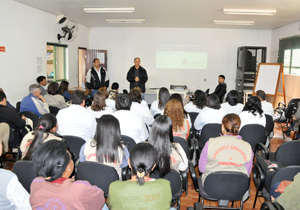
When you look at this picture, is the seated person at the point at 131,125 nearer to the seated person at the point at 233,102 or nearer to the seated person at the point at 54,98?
the seated person at the point at 233,102

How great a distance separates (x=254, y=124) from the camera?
3484mm

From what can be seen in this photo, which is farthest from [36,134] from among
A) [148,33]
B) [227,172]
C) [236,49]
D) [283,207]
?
[236,49]

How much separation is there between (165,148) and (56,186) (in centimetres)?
100

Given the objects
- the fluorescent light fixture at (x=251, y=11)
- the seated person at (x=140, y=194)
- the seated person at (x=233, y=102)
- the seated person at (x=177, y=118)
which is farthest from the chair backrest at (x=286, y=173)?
the fluorescent light fixture at (x=251, y=11)

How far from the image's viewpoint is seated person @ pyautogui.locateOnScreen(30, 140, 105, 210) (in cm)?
151

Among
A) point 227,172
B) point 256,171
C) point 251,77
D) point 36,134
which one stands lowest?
point 256,171

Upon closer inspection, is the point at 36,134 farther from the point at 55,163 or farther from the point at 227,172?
the point at 227,172

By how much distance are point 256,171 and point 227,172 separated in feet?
2.61

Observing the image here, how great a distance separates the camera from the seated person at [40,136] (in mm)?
2395

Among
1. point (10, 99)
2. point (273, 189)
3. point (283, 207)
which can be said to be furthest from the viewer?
point (10, 99)

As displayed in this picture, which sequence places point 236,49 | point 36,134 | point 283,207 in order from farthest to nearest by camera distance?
point 236,49, point 36,134, point 283,207

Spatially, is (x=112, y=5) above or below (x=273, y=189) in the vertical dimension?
above

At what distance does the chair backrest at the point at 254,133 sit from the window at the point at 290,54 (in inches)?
212

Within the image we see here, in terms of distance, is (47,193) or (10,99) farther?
(10,99)
